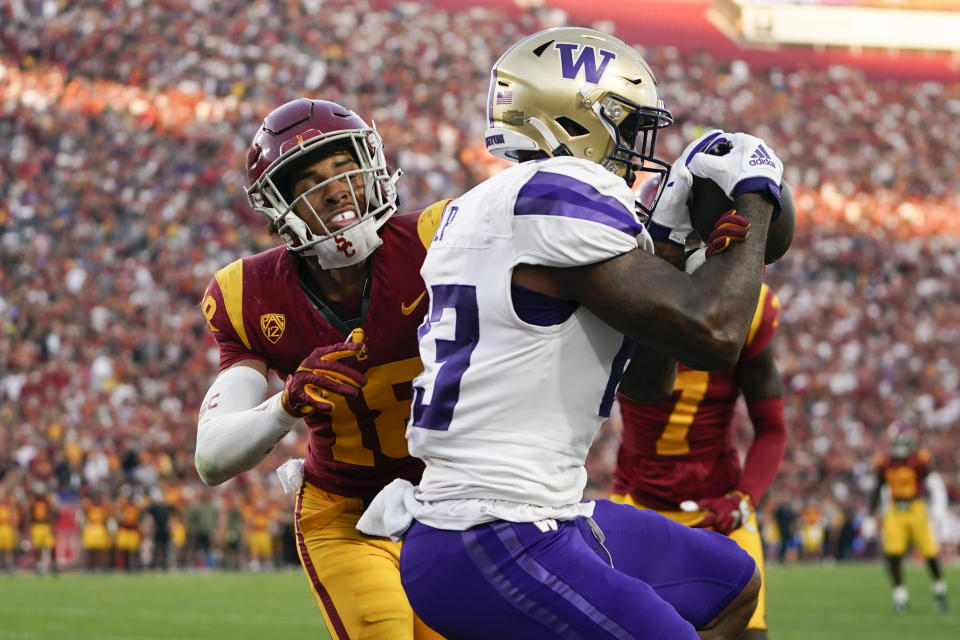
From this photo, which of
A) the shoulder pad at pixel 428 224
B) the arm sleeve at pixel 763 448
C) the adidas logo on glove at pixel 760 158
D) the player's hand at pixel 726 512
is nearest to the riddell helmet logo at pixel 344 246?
the shoulder pad at pixel 428 224

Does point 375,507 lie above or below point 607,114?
below

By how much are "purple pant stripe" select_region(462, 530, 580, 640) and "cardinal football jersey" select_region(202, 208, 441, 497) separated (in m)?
1.00

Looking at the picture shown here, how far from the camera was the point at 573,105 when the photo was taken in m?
2.93

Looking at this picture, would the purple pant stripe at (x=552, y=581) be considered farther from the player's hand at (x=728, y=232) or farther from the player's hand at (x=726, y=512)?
the player's hand at (x=726, y=512)

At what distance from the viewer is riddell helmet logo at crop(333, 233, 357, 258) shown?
3.45 m

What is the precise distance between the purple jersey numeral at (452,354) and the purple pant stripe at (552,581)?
0.24 meters

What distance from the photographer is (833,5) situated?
3038 centimetres

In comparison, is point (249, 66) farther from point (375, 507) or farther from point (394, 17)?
point (375, 507)

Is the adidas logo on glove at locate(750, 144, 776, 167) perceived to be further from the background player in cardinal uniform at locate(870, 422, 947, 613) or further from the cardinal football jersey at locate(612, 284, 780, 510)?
the background player in cardinal uniform at locate(870, 422, 947, 613)


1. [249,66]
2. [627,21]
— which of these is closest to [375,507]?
[249,66]

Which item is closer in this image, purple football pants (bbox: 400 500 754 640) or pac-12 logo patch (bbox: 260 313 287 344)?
purple football pants (bbox: 400 500 754 640)

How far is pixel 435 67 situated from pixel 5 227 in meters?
8.63

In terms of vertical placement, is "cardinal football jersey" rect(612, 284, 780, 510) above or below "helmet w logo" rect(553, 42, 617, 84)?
below

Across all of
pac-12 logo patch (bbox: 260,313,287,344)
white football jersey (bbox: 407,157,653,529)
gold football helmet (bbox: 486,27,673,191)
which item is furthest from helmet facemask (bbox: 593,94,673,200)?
pac-12 logo patch (bbox: 260,313,287,344)
